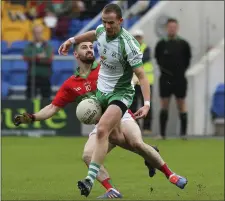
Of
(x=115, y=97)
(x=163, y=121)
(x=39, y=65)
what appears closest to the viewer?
(x=115, y=97)

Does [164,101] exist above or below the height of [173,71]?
below

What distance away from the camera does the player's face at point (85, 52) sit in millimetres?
11422

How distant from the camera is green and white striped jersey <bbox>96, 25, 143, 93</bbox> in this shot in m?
10.4

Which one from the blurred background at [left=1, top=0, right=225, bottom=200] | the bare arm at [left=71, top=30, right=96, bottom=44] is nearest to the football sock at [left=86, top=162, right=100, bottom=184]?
the bare arm at [left=71, top=30, right=96, bottom=44]

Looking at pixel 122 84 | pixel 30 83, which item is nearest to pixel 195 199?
pixel 122 84

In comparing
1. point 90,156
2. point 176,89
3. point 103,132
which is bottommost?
point 176,89

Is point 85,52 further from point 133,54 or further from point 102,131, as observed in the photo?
point 102,131

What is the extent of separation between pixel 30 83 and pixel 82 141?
2428 mm

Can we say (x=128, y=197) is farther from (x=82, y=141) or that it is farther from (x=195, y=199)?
(x=82, y=141)

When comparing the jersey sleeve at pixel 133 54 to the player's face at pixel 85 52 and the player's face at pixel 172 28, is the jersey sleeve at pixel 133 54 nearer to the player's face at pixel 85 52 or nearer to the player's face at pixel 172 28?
the player's face at pixel 85 52

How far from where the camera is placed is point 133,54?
10383 mm

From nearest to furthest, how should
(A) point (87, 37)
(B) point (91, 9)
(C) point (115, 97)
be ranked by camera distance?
(C) point (115, 97) → (A) point (87, 37) → (B) point (91, 9)

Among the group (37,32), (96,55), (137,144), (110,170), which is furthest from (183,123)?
(137,144)

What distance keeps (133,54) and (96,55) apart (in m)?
12.1
